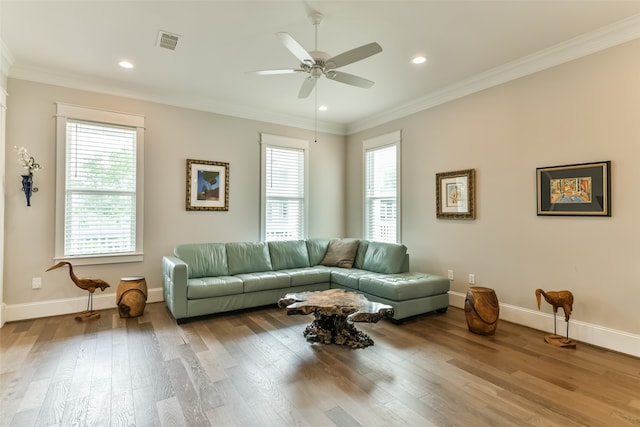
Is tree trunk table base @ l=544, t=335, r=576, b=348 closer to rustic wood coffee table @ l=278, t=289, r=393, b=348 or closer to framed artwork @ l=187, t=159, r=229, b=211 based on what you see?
rustic wood coffee table @ l=278, t=289, r=393, b=348

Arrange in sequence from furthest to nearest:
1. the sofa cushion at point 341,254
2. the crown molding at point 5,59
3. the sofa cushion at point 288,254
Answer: the sofa cushion at point 341,254 → the sofa cushion at point 288,254 → the crown molding at point 5,59

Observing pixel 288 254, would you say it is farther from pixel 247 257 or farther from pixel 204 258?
pixel 204 258

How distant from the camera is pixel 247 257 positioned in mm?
4754

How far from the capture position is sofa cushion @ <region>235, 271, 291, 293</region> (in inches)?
163

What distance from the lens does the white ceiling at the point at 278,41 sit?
2.68m

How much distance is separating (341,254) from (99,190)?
3.50 m

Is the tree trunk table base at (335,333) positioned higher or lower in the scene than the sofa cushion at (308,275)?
lower

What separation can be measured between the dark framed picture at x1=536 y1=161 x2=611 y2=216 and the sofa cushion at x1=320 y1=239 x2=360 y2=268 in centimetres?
258

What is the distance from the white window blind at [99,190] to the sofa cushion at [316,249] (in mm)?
2578

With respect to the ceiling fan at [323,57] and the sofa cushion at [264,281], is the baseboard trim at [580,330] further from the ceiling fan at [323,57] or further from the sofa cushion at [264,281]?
the ceiling fan at [323,57]

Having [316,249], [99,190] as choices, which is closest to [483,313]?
[316,249]

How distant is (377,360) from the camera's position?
280 centimetres

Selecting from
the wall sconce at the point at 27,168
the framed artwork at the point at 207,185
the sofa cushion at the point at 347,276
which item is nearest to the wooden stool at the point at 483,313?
the sofa cushion at the point at 347,276

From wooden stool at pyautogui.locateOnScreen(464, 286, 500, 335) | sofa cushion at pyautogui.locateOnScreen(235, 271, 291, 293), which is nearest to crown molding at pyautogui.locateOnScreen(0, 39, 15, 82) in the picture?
sofa cushion at pyautogui.locateOnScreen(235, 271, 291, 293)
